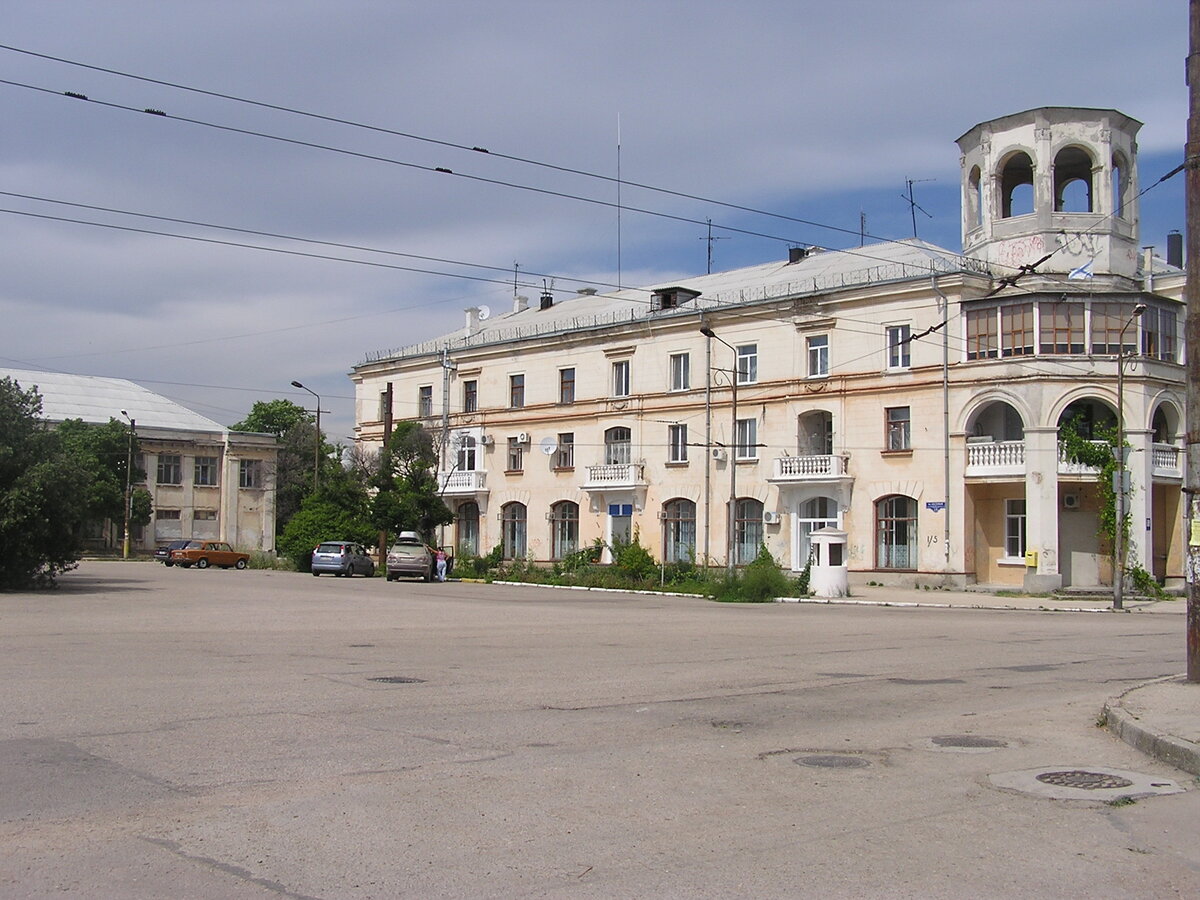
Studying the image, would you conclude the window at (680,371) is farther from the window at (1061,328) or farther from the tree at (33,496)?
the tree at (33,496)

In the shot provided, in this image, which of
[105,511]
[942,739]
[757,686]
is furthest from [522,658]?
[105,511]

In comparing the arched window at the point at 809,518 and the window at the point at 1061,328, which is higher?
the window at the point at 1061,328

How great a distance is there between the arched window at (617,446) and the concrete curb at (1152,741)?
147 feet

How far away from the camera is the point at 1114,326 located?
137 ft

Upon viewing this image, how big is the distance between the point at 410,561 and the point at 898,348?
21663 mm

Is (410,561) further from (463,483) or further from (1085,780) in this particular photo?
(1085,780)

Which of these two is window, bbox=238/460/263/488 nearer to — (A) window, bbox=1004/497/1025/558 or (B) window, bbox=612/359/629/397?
(B) window, bbox=612/359/629/397

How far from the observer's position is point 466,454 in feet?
209

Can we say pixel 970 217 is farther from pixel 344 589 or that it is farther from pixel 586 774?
pixel 586 774

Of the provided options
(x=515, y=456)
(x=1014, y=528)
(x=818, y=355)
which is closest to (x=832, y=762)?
(x=1014, y=528)

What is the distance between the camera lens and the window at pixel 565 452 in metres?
58.7

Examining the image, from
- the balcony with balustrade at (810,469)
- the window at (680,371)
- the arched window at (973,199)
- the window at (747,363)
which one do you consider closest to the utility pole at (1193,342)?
the balcony with balustrade at (810,469)

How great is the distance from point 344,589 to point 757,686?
2684 cm

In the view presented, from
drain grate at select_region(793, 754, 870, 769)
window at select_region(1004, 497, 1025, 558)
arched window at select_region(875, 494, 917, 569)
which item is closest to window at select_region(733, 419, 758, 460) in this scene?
arched window at select_region(875, 494, 917, 569)
